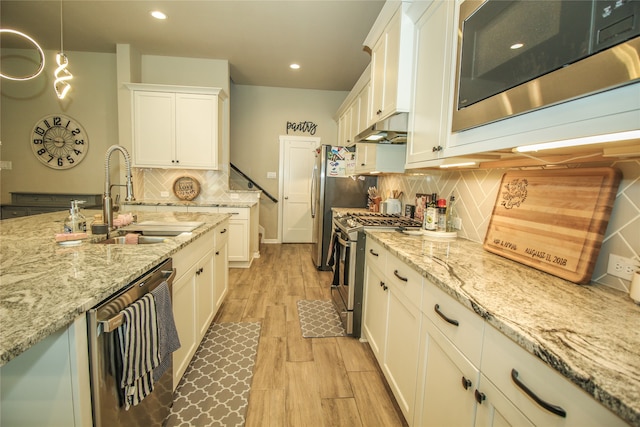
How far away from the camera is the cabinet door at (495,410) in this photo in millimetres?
728

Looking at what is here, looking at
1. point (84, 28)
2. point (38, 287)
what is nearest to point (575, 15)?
point (38, 287)

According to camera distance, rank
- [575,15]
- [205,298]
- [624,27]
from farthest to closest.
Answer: [205,298] < [575,15] < [624,27]

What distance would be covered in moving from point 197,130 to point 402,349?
374 cm

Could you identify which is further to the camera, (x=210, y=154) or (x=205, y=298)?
(x=210, y=154)

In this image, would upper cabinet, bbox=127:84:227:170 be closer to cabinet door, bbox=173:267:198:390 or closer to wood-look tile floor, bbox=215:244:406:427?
wood-look tile floor, bbox=215:244:406:427

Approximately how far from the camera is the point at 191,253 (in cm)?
169

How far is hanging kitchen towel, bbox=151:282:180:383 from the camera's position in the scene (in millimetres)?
1139

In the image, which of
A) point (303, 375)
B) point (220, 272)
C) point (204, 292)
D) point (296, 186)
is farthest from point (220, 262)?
point (296, 186)

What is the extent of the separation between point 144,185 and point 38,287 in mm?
3796

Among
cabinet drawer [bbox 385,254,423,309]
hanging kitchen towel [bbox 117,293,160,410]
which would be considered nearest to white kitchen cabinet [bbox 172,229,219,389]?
hanging kitchen towel [bbox 117,293,160,410]

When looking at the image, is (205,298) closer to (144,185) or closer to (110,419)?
(110,419)

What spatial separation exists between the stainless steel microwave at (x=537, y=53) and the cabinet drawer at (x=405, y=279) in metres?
0.71

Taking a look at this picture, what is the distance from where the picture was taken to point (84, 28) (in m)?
3.37

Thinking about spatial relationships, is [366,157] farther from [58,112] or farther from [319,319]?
Answer: [58,112]
